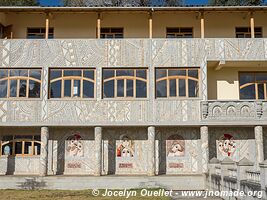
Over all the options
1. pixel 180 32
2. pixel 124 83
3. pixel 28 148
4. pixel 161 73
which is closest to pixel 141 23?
pixel 180 32

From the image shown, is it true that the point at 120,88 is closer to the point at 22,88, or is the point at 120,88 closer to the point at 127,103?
the point at 127,103

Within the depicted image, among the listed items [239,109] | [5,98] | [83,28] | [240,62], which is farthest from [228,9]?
[5,98]

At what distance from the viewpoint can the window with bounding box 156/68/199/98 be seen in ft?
73.2

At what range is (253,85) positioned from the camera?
23.6 m

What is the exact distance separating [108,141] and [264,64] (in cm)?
942

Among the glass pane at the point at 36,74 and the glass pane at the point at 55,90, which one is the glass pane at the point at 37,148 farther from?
the glass pane at the point at 36,74

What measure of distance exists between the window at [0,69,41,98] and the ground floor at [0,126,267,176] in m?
1.99

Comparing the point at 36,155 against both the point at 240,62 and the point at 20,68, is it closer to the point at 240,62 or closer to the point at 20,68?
the point at 20,68

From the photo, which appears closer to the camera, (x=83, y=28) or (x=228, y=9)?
(x=228, y=9)

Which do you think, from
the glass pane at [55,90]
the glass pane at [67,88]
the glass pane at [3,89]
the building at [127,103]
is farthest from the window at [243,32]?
the glass pane at [3,89]

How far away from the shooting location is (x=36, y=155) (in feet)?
75.6

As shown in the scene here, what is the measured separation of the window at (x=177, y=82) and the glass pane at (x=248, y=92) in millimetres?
2994

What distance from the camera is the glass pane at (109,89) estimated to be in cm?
2228

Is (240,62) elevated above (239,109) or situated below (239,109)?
above
